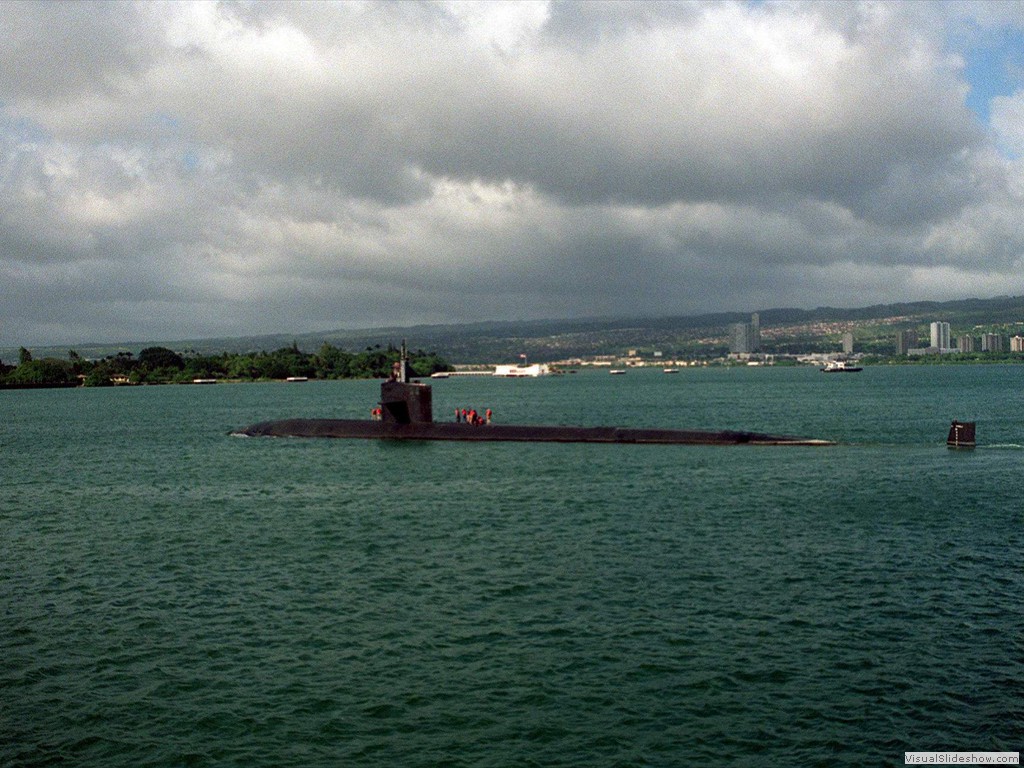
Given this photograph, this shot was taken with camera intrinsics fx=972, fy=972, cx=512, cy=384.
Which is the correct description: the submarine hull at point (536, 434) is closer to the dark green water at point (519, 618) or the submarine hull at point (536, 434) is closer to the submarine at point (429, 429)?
the submarine at point (429, 429)

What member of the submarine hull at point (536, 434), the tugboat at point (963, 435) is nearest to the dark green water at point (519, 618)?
the tugboat at point (963, 435)

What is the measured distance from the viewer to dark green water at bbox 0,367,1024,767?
50.2ft

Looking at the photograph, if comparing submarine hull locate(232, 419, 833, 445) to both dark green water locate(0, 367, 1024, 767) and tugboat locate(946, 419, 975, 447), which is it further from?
dark green water locate(0, 367, 1024, 767)

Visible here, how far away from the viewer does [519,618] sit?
21344 mm

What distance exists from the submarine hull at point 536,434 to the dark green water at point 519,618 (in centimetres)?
1039

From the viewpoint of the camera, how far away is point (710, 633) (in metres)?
20.0

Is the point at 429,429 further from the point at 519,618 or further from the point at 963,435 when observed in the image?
the point at 519,618

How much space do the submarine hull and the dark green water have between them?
10395mm

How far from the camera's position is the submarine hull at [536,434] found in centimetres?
5606

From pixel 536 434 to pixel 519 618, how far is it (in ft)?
131

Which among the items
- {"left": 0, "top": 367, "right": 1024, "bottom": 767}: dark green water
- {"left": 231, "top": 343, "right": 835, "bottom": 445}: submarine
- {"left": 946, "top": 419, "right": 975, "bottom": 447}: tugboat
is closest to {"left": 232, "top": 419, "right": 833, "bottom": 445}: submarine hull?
{"left": 231, "top": 343, "right": 835, "bottom": 445}: submarine

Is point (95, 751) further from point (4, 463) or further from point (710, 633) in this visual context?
point (4, 463)

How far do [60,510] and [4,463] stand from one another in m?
24.3

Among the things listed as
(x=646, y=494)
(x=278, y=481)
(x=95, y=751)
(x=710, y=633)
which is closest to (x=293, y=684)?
(x=95, y=751)
